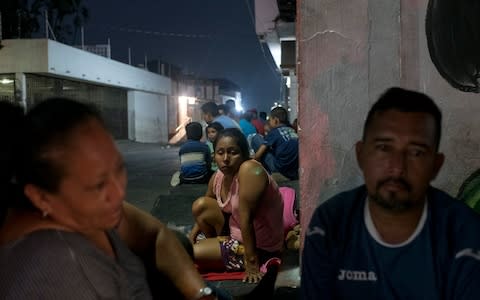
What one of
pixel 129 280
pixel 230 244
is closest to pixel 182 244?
pixel 129 280

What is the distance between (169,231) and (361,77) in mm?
1541

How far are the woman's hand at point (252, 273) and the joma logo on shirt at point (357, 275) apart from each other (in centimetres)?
191

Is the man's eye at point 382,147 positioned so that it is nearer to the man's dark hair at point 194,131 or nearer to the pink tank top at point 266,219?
the pink tank top at point 266,219

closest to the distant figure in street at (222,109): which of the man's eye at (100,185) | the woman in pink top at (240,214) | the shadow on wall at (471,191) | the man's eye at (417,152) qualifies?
the woman in pink top at (240,214)

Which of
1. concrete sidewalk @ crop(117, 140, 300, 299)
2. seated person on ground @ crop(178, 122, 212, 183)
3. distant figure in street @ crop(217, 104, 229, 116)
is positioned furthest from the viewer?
distant figure in street @ crop(217, 104, 229, 116)

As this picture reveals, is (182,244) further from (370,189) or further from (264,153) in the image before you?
(264,153)

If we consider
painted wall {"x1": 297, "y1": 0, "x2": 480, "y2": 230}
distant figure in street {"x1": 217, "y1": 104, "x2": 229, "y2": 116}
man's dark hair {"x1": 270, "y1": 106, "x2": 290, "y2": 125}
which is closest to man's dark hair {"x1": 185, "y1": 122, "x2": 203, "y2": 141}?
man's dark hair {"x1": 270, "y1": 106, "x2": 290, "y2": 125}

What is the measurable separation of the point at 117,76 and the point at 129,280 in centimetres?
2187

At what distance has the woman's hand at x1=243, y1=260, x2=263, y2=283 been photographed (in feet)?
12.0

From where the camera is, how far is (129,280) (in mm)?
1460

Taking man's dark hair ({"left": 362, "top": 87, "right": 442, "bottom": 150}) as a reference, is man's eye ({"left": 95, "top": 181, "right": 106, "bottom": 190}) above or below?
below

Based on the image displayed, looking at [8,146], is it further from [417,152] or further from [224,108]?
[224,108]

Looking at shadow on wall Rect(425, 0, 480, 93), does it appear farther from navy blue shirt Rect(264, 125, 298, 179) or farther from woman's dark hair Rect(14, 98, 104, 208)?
navy blue shirt Rect(264, 125, 298, 179)

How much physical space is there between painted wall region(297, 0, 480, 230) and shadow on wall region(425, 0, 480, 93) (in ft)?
0.15
